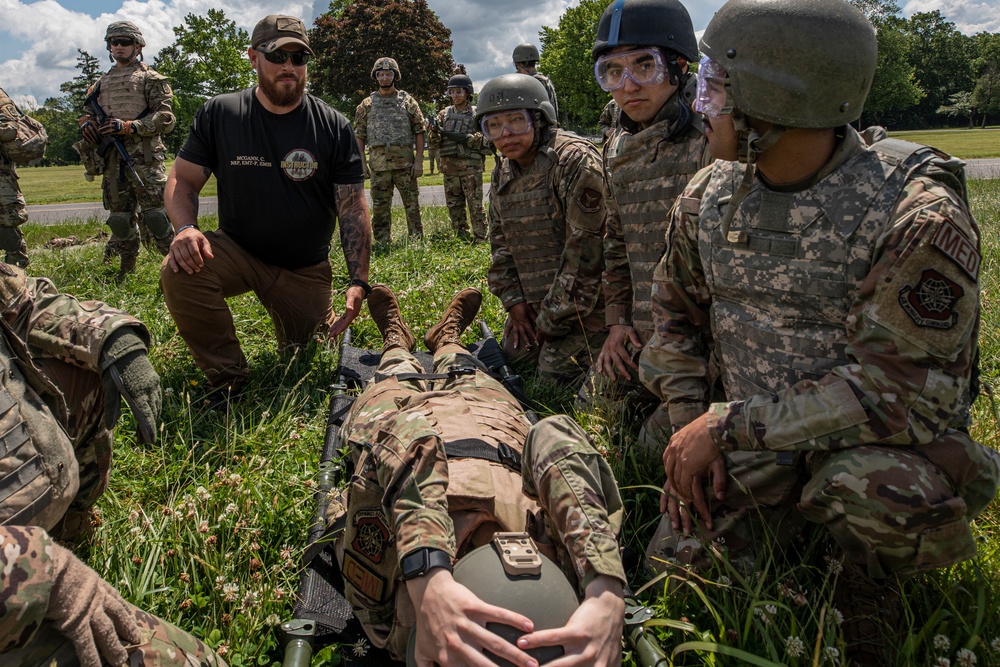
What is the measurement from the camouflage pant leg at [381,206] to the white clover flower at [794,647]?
26.0 ft

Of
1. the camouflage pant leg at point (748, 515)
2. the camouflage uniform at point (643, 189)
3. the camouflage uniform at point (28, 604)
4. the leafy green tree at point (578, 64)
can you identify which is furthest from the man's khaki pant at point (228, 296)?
the leafy green tree at point (578, 64)

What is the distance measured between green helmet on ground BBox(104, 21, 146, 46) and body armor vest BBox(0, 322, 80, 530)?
629 cm

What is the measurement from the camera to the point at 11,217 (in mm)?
7051

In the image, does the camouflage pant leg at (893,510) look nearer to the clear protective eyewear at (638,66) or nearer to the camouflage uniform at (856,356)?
the camouflage uniform at (856,356)

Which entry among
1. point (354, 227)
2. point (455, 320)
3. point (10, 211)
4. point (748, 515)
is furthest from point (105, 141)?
point (748, 515)

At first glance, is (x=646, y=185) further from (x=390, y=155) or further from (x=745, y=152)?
(x=390, y=155)

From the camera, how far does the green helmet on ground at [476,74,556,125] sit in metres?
4.25

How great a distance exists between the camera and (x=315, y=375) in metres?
4.50

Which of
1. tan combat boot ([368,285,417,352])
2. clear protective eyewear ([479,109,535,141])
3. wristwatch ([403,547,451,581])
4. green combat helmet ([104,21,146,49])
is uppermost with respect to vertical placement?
green combat helmet ([104,21,146,49])

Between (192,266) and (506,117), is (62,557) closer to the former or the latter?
(192,266)

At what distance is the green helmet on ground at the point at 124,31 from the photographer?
7219 mm

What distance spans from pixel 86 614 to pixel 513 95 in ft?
11.4

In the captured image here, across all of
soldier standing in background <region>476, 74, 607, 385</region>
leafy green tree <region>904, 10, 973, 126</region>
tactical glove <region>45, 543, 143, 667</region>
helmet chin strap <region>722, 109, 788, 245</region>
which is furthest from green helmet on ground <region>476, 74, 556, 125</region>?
leafy green tree <region>904, 10, 973, 126</region>

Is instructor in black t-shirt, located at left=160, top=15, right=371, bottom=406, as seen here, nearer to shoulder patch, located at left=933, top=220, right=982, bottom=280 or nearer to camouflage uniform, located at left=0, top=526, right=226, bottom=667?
camouflage uniform, located at left=0, top=526, right=226, bottom=667
